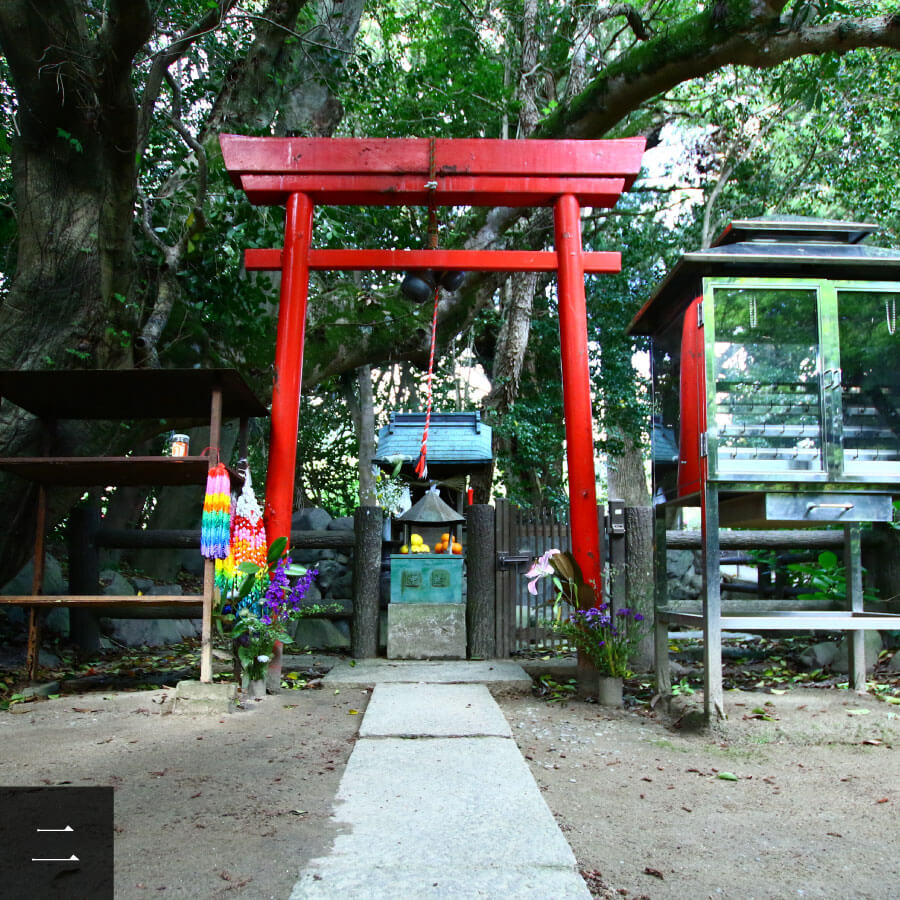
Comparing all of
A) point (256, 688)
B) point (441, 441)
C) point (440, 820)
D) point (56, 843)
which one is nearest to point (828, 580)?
point (441, 441)

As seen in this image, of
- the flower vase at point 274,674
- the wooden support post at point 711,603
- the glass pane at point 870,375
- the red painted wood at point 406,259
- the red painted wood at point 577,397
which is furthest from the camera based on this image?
the red painted wood at point 406,259

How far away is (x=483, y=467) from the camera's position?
27.7ft

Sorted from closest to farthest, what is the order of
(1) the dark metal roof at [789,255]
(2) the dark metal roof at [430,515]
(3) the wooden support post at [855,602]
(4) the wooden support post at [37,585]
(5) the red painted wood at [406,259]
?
(1) the dark metal roof at [789,255] < (3) the wooden support post at [855,602] < (4) the wooden support post at [37,585] < (5) the red painted wood at [406,259] < (2) the dark metal roof at [430,515]

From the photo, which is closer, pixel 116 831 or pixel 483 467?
pixel 116 831

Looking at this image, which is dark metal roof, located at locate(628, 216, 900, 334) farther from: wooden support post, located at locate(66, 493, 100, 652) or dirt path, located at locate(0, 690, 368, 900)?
wooden support post, located at locate(66, 493, 100, 652)

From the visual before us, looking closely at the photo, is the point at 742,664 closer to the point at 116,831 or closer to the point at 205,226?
the point at 116,831

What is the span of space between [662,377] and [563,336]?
0.80 meters

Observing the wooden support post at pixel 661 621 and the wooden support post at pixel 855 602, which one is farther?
the wooden support post at pixel 661 621

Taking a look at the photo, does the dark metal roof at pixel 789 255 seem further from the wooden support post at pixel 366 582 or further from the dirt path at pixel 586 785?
the wooden support post at pixel 366 582

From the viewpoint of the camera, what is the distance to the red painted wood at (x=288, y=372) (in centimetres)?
552

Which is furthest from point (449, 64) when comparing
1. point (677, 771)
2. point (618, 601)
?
point (677, 771)

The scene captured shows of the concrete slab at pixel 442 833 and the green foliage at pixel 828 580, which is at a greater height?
the green foliage at pixel 828 580

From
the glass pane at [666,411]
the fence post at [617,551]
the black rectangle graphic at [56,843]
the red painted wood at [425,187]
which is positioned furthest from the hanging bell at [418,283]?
the black rectangle graphic at [56,843]

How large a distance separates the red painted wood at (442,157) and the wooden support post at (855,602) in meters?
3.11
